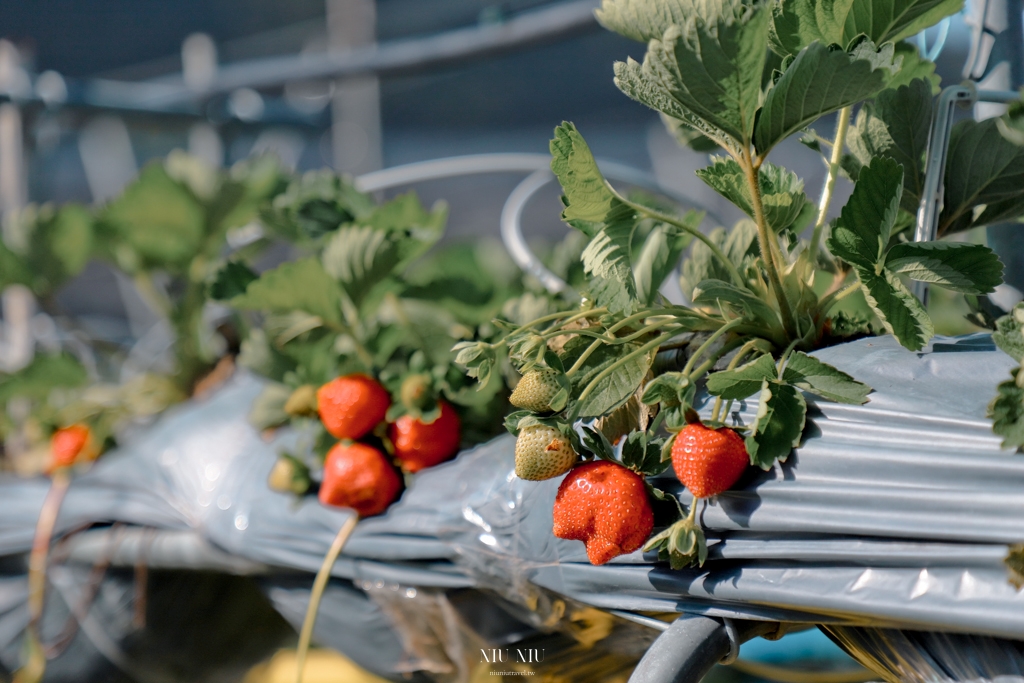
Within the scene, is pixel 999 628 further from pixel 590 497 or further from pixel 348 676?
pixel 348 676

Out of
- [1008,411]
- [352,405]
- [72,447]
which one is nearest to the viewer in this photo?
[1008,411]

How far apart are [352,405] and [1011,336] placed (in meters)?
0.40

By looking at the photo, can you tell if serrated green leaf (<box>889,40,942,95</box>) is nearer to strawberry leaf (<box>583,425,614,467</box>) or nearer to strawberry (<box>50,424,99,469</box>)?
strawberry leaf (<box>583,425,614,467</box>)

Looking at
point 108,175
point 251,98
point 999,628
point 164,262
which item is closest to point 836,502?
point 999,628

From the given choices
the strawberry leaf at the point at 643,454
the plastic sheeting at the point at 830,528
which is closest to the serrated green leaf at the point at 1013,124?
the plastic sheeting at the point at 830,528

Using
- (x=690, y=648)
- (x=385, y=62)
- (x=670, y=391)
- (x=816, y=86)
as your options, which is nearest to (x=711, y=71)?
(x=816, y=86)

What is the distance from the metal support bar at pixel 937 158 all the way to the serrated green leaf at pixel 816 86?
10 cm

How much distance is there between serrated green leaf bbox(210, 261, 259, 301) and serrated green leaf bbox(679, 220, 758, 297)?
32 cm

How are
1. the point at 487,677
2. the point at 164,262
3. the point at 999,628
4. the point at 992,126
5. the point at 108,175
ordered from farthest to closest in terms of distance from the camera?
the point at 108,175 → the point at 164,262 → the point at 487,677 → the point at 992,126 → the point at 999,628

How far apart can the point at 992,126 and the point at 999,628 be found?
0.26 meters

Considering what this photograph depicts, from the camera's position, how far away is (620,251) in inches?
15.2

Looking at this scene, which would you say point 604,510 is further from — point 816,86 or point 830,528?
point 816,86

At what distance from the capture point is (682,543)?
0.38 metres

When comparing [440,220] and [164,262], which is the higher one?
[440,220]
